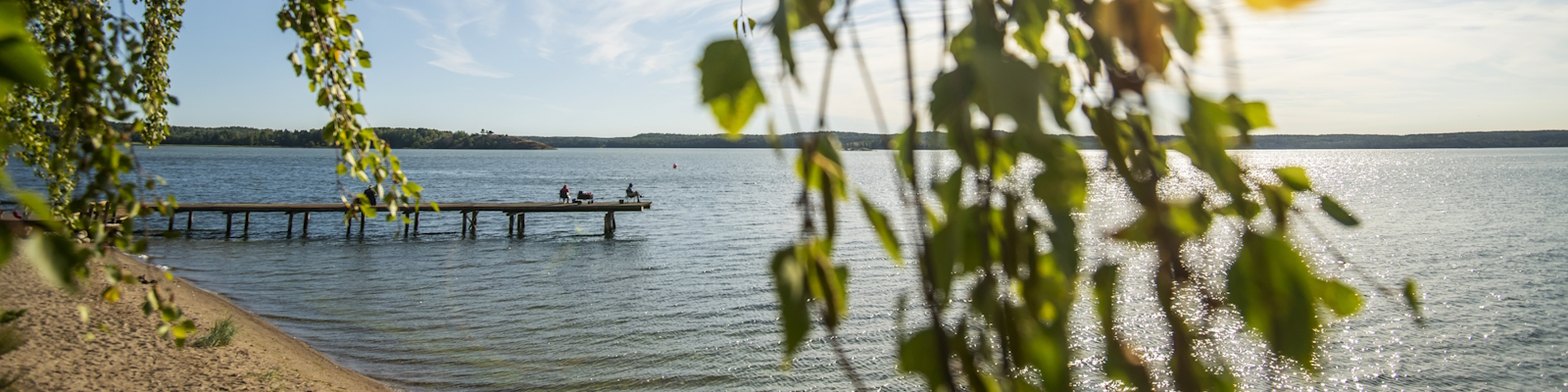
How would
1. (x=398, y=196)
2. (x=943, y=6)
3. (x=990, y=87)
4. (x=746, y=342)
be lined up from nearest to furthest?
(x=990, y=87) < (x=943, y=6) < (x=398, y=196) < (x=746, y=342)

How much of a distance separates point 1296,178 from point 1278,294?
25 centimetres

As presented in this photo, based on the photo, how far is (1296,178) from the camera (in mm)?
761

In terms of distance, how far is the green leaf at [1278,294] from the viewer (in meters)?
0.56

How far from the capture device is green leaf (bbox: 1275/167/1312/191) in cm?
75

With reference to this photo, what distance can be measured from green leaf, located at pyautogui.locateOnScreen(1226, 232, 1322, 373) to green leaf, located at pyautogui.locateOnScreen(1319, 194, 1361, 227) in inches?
6.6

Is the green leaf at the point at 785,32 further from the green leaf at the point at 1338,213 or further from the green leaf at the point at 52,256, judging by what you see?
the green leaf at the point at 52,256

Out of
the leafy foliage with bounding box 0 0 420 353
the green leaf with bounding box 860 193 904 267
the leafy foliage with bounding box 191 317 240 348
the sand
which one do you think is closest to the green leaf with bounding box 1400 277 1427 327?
the green leaf with bounding box 860 193 904 267

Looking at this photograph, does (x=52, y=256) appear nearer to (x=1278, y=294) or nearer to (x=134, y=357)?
(x=1278, y=294)

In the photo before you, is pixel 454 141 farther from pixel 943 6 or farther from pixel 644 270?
pixel 943 6

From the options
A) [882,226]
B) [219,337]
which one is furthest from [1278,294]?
[219,337]

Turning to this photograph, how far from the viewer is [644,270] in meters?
21.4

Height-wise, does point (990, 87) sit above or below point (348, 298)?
above

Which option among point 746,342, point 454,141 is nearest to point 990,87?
point 746,342

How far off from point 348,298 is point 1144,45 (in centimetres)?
2004
